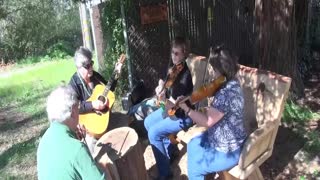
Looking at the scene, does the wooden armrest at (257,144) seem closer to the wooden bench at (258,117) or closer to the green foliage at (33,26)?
the wooden bench at (258,117)

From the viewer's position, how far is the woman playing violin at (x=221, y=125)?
3492 millimetres

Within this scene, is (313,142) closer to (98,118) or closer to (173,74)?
(173,74)

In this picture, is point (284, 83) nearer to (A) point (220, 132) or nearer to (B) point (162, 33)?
(A) point (220, 132)

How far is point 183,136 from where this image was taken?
450 cm

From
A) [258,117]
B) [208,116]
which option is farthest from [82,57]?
[258,117]

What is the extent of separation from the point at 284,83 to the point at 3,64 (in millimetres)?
13704

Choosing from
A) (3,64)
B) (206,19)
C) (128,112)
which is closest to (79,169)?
(128,112)

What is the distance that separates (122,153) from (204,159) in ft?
2.36


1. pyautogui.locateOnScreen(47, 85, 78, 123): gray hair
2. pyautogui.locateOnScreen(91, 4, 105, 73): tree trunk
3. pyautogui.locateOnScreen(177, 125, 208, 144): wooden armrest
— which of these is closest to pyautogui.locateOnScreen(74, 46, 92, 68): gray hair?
pyautogui.locateOnScreen(177, 125, 208, 144): wooden armrest

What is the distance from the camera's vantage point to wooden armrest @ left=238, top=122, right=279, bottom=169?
3.64 metres

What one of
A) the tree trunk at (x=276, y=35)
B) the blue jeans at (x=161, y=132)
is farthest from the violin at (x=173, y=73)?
the tree trunk at (x=276, y=35)

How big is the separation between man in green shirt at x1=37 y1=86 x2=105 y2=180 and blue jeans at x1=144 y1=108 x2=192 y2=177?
155cm

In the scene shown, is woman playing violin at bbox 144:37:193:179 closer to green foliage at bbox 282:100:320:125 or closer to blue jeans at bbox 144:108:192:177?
blue jeans at bbox 144:108:192:177

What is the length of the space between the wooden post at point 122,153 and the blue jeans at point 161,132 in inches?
11.6
